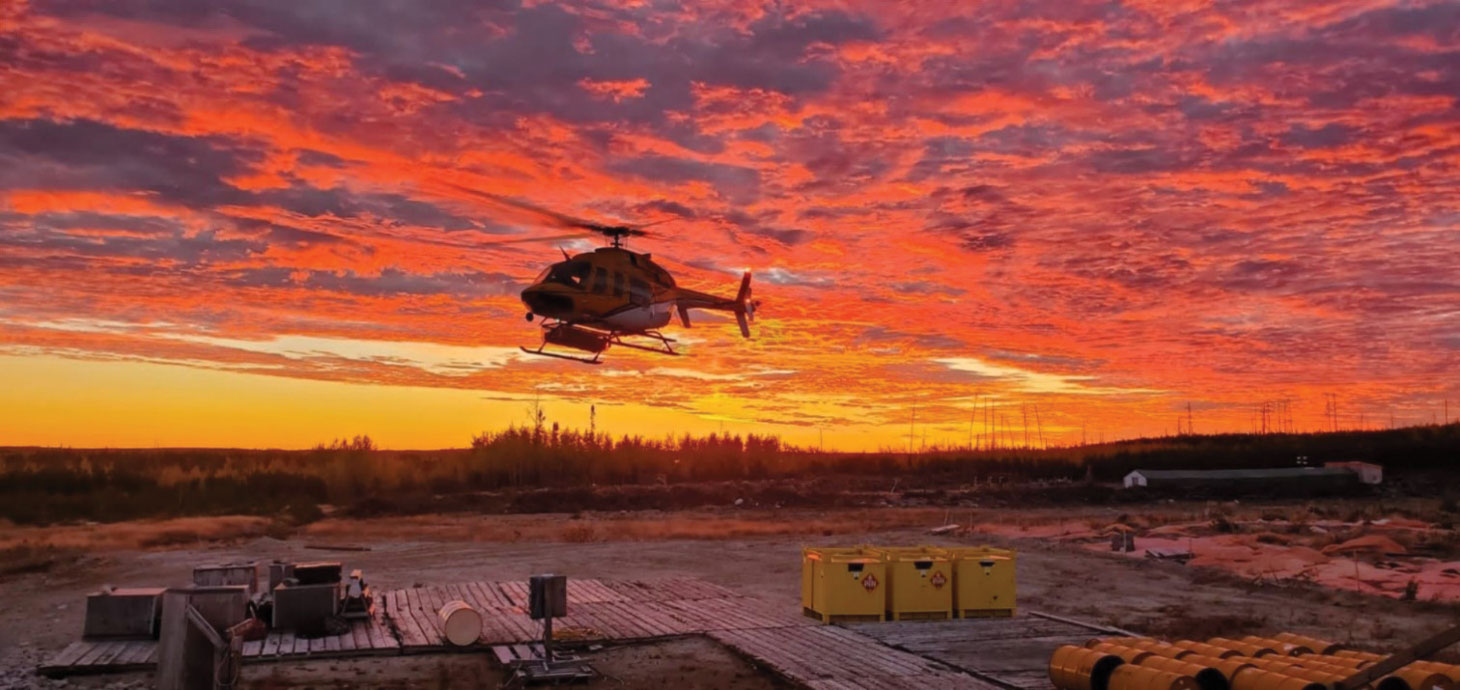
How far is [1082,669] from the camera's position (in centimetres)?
1127

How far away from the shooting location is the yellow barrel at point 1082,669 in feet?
36.5

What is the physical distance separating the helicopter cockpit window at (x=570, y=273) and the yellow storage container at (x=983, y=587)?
9.75 metres

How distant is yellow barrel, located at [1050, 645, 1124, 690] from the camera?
36.5 ft

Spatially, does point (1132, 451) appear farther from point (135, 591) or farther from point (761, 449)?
point (135, 591)

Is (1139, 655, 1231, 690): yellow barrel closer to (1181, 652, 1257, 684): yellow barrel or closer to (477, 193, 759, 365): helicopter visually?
(1181, 652, 1257, 684): yellow barrel

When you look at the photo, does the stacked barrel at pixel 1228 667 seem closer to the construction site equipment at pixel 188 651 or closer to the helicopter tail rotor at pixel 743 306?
the construction site equipment at pixel 188 651

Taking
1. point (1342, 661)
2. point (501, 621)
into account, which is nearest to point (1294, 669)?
point (1342, 661)

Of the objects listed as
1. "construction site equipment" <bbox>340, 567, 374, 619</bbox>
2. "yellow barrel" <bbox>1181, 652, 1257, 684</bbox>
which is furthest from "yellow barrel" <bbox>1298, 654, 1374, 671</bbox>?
"construction site equipment" <bbox>340, 567, 374, 619</bbox>

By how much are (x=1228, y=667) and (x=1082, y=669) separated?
1.56m

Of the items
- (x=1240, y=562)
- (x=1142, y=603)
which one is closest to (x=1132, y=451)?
(x=1240, y=562)

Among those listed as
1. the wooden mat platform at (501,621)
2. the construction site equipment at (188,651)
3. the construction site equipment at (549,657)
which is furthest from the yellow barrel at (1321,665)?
the construction site equipment at (188,651)

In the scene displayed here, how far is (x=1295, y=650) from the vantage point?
1147 cm

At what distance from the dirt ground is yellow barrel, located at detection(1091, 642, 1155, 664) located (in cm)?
395

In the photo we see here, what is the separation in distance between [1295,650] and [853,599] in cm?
695
